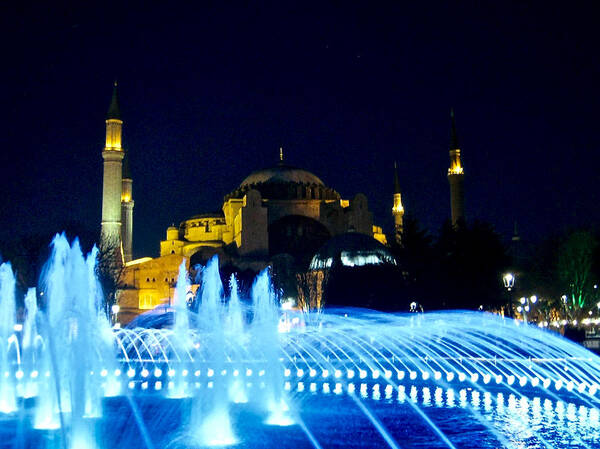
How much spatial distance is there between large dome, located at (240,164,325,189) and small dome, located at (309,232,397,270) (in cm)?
2145

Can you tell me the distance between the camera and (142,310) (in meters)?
57.3

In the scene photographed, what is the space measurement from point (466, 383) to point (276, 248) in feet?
162

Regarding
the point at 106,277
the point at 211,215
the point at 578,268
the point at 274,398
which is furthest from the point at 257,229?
the point at 274,398

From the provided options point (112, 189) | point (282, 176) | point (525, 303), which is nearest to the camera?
point (525, 303)

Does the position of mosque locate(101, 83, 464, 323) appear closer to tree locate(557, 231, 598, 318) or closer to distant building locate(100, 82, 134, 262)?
distant building locate(100, 82, 134, 262)

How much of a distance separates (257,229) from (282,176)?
11.5m

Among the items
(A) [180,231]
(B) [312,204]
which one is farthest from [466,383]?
(A) [180,231]

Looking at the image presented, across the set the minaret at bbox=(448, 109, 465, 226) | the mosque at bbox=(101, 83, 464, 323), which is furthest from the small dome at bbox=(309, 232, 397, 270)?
the minaret at bbox=(448, 109, 465, 226)

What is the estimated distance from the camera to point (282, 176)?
7431 cm

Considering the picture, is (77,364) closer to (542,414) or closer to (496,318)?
(542,414)

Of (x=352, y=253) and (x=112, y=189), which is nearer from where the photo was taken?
(x=352, y=253)

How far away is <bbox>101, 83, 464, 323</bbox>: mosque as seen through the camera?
52.3 m

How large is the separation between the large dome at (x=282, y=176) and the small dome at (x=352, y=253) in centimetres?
2145

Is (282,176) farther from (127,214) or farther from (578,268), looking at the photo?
(578,268)
